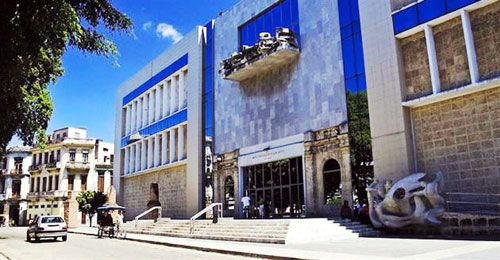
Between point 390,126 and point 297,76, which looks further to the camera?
point 297,76

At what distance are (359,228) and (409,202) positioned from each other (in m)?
2.92

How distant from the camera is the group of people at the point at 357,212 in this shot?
19.8 meters

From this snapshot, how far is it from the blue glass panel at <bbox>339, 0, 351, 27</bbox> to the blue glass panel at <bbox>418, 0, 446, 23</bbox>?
→ 4.59 m

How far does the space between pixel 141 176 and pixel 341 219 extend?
2874 centimetres

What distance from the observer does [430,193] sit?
51.8ft

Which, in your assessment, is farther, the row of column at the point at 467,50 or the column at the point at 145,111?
the column at the point at 145,111

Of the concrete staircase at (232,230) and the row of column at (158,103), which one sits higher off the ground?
the row of column at (158,103)

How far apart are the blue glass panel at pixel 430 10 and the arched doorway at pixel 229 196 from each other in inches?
672

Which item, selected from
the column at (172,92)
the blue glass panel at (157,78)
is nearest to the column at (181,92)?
the blue glass panel at (157,78)

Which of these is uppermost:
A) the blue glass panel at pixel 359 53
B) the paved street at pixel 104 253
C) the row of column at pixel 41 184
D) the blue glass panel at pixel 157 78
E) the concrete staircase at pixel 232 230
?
the blue glass panel at pixel 157 78

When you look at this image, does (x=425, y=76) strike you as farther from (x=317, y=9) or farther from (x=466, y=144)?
(x=317, y=9)

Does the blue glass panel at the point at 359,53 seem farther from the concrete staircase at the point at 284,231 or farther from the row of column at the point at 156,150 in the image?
the row of column at the point at 156,150

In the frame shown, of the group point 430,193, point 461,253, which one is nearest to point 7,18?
point 461,253

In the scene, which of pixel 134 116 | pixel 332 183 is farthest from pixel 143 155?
pixel 332 183
